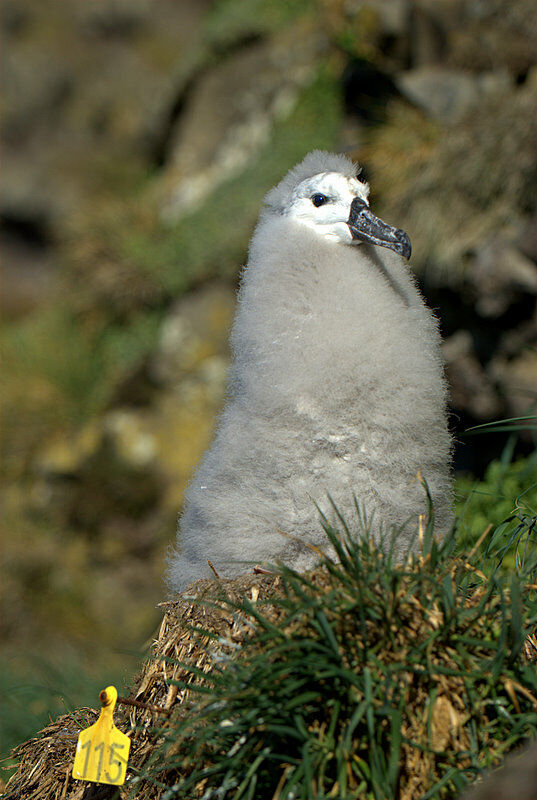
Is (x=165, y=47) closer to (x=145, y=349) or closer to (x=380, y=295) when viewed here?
(x=145, y=349)

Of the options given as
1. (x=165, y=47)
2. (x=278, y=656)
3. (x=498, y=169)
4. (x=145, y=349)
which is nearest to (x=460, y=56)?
(x=498, y=169)

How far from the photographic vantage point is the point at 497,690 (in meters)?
1.52

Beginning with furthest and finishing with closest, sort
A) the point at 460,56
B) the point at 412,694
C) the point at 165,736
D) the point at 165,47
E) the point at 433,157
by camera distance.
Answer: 1. the point at 165,47
2. the point at 460,56
3. the point at 433,157
4. the point at 165,736
5. the point at 412,694

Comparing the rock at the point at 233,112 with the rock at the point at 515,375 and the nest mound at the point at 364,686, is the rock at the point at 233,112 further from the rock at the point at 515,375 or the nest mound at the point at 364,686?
the nest mound at the point at 364,686

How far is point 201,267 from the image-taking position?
7680 mm

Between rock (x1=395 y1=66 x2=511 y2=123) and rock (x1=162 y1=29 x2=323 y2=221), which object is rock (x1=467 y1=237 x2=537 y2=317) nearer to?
rock (x1=395 y1=66 x2=511 y2=123)

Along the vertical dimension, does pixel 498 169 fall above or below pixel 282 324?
above

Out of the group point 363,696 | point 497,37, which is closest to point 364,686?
point 363,696

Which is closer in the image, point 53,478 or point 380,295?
point 380,295

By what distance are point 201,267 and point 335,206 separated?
5745 mm

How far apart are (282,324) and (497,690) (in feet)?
3.27

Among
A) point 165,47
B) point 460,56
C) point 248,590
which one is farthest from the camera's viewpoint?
point 165,47

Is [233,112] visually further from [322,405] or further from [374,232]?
[322,405]

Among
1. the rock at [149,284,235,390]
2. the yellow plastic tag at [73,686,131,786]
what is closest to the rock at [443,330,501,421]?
the rock at [149,284,235,390]
